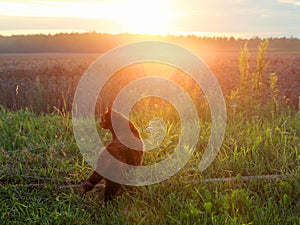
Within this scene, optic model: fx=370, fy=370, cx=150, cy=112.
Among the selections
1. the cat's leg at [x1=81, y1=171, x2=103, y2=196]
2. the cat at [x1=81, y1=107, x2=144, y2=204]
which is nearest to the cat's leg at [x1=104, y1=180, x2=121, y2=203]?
the cat at [x1=81, y1=107, x2=144, y2=204]

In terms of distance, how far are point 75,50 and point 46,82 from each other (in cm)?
1957

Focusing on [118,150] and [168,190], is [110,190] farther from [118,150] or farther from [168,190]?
[168,190]

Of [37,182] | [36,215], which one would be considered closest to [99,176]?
[36,215]

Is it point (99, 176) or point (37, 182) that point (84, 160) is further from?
point (99, 176)

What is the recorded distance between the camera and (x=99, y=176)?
11.8ft

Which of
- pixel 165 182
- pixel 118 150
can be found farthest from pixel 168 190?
pixel 118 150

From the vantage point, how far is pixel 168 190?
406cm

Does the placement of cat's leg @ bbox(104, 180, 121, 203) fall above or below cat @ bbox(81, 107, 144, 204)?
below

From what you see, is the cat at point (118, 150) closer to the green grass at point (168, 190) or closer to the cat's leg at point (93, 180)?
the cat's leg at point (93, 180)

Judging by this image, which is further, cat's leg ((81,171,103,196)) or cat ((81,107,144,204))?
cat ((81,107,144,204))

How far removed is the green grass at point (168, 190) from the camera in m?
3.69

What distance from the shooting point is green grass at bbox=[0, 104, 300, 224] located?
3.69 meters

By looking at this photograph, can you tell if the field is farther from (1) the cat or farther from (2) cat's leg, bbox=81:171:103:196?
(2) cat's leg, bbox=81:171:103:196

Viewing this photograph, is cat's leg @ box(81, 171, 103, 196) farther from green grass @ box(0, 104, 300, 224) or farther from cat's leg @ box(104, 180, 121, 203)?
green grass @ box(0, 104, 300, 224)
